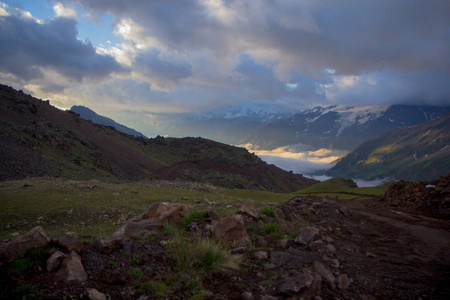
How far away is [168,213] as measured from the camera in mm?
9586

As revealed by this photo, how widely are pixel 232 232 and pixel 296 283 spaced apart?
321cm

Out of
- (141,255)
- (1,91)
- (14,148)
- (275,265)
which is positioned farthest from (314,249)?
(1,91)

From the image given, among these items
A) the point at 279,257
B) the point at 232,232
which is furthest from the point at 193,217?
the point at 279,257

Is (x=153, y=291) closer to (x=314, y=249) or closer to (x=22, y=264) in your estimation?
(x=22, y=264)

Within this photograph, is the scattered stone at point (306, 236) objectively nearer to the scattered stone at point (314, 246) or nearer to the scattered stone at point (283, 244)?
the scattered stone at point (314, 246)

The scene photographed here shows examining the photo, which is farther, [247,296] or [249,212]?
[249,212]

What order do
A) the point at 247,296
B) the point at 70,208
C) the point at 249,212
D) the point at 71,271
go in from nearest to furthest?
the point at 71,271 < the point at 247,296 < the point at 249,212 < the point at 70,208

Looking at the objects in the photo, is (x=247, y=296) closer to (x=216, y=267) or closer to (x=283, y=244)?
(x=216, y=267)

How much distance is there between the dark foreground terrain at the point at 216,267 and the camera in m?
4.70

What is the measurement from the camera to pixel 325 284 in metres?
5.97

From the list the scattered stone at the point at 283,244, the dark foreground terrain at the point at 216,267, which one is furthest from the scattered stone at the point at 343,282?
the scattered stone at the point at 283,244

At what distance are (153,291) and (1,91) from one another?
78.0 metres

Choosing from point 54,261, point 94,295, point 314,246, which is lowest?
point 94,295

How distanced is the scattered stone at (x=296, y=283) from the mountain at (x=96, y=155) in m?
35.0
